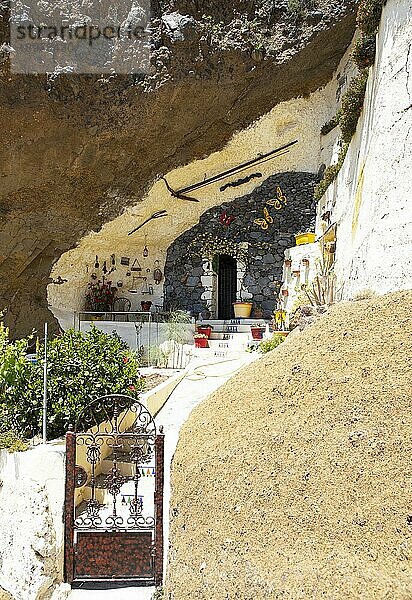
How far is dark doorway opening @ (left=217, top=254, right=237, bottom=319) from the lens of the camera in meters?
19.1

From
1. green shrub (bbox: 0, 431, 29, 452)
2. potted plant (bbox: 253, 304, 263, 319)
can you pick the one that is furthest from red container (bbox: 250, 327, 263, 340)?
green shrub (bbox: 0, 431, 29, 452)

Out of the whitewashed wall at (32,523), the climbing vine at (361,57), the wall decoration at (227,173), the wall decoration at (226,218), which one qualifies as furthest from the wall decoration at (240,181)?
the whitewashed wall at (32,523)

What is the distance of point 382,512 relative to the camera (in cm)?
354

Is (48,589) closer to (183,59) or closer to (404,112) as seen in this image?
(404,112)

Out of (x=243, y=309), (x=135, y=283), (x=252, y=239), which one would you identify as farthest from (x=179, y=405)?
(x=135, y=283)

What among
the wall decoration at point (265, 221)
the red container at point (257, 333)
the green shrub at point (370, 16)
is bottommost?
the red container at point (257, 333)

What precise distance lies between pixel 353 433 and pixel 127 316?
10471mm

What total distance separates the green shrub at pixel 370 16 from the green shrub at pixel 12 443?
699cm

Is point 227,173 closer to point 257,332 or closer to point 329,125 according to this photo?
point 329,125

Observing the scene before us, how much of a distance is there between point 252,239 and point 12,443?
12727 mm

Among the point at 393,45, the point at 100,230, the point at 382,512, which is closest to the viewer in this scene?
the point at 382,512

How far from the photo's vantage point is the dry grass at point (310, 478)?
3.46 metres

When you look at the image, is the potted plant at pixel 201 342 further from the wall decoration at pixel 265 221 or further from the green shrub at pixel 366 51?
the green shrub at pixel 366 51

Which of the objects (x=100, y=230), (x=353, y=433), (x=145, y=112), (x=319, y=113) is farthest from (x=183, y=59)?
(x=353, y=433)
